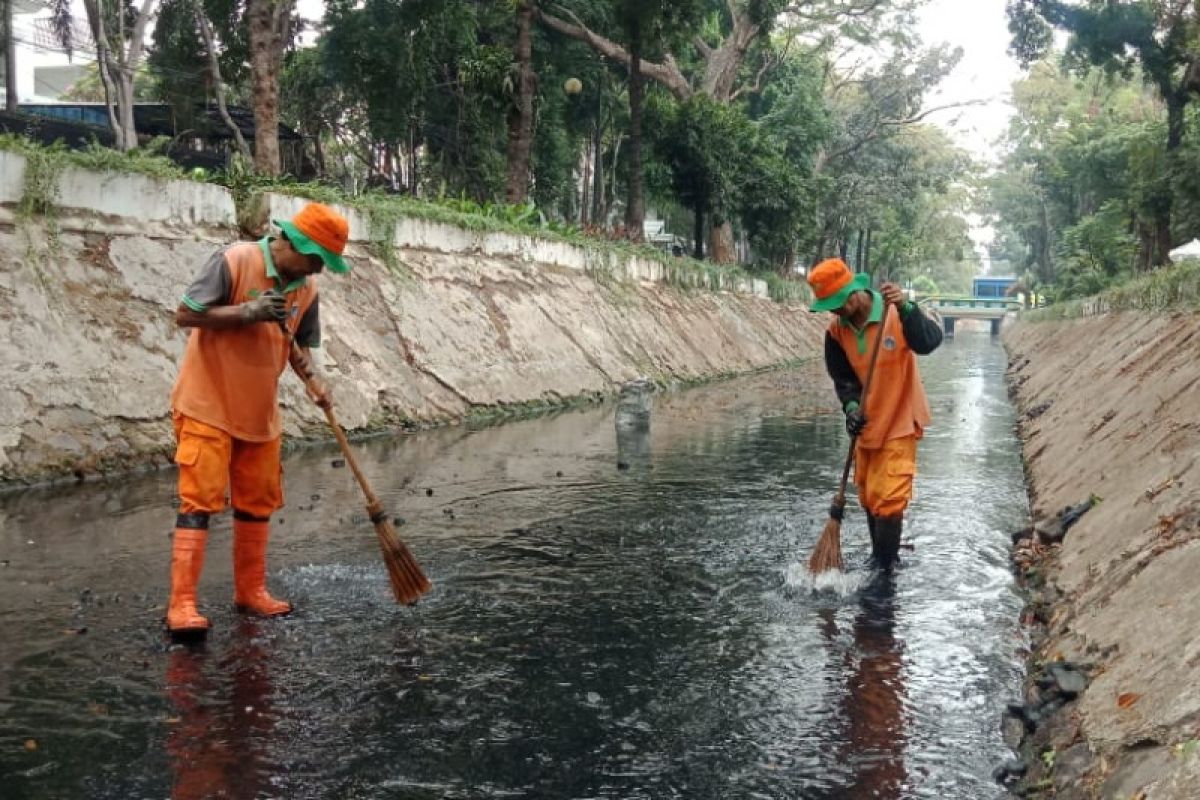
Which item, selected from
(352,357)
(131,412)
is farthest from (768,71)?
(131,412)

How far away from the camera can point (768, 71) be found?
130 feet

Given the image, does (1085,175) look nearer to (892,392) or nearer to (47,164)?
(47,164)

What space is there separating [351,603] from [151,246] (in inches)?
243

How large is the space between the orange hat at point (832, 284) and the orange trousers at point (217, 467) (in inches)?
109

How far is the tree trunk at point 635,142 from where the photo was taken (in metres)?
25.5

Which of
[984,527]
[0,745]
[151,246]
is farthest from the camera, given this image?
[151,246]

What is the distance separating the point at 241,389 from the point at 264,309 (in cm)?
41

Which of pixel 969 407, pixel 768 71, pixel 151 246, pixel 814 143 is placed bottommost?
pixel 969 407

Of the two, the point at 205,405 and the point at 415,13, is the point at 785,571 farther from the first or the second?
the point at 415,13

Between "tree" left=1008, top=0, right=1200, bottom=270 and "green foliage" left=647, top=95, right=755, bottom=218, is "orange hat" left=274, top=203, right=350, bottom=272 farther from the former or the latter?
"green foliage" left=647, top=95, right=755, bottom=218

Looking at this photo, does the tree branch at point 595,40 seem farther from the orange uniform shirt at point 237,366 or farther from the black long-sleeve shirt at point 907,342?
the orange uniform shirt at point 237,366

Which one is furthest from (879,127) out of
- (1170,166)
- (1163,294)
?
(1163,294)

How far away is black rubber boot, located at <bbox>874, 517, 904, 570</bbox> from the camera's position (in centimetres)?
611

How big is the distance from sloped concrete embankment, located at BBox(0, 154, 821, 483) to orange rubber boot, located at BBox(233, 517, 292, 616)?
12.2 ft
